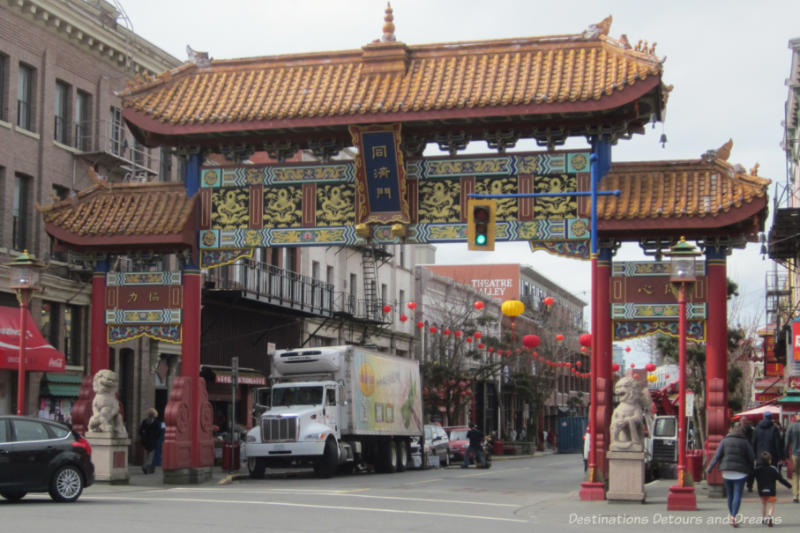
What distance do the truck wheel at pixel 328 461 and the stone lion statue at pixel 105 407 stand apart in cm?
720

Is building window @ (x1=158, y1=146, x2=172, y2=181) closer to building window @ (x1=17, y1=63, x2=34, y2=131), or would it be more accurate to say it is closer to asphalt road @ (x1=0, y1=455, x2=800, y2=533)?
building window @ (x1=17, y1=63, x2=34, y2=131)

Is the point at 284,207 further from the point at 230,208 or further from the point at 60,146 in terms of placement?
the point at 60,146

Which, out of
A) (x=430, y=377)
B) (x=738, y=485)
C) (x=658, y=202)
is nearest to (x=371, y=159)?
(x=658, y=202)

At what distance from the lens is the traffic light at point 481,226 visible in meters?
23.4

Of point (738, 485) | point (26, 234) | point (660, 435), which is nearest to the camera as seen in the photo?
point (738, 485)

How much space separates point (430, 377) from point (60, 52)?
99.7 feet

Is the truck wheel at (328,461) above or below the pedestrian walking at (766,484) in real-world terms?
below

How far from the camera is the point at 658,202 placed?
24.4 metres

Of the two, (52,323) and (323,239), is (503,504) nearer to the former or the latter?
(323,239)

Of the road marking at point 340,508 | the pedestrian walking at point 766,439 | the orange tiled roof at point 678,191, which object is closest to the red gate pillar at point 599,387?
the orange tiled roof at point 678,191

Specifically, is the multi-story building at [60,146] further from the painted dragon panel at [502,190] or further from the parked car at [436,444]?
the parked car at [436,444]

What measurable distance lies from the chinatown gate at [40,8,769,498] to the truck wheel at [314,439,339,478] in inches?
207

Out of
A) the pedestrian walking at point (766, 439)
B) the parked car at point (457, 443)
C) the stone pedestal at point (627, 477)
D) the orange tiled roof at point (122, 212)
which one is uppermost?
the orange tiled roof at point (122, 212)

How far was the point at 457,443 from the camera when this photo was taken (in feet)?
163
